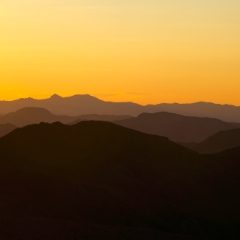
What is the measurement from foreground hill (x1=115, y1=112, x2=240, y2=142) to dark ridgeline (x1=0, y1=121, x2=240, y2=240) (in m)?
102

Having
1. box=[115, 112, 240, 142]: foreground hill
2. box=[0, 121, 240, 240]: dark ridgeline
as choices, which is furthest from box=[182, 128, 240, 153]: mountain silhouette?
box=[115, 112, 240, 142]: foreground hill

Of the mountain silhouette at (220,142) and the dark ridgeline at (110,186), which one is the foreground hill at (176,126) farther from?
the dark ridgeline at (110,186)

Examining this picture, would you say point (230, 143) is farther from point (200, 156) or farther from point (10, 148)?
point (10, 148)

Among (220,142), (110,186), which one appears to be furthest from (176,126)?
(110,186)

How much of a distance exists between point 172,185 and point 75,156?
9505 millimetres

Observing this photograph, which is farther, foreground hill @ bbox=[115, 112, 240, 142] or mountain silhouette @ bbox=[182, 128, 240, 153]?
foreground hill @ bbox=[115, 112, 240, 142]

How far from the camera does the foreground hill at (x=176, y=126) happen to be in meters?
165

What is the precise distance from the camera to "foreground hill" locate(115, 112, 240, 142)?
16525cm

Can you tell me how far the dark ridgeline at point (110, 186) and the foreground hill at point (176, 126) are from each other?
335ft

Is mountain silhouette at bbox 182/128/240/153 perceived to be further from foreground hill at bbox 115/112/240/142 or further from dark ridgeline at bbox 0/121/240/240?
foreground hill at bbox 115/112/240/142

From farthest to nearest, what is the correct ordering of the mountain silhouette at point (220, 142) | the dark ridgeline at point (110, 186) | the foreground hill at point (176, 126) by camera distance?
the foreground hill at point (176, 126)
the mountain silhouette at point (220, 142)
the dark ridgeline at point (110, 186)

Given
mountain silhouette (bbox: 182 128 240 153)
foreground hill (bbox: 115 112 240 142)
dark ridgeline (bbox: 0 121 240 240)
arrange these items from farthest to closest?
foreground hill (bbox: 115 112 240 142) < mountain silhouette (bbox: 182 128 240 153) < dark ridgeline (bbox: 0 121 240 240)

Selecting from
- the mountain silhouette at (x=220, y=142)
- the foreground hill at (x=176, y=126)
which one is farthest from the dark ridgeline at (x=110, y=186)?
the foreground hill at (x=176, y=126)

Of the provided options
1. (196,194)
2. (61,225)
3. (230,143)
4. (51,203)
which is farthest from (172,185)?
(230,143)
